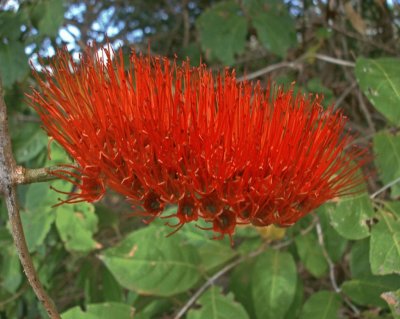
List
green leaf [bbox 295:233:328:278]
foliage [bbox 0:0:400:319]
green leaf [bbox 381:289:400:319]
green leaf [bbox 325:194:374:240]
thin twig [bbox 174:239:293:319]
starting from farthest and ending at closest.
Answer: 1. green leaf [bbox 295:233:328:278]
2. thin twig [bbox 174:239:293:319]
3. foliage [bbox 0:0:400:319]
4. green leaf [bbox 325:194:374:240]
5. green leaf [bbox 381:289:400:319]

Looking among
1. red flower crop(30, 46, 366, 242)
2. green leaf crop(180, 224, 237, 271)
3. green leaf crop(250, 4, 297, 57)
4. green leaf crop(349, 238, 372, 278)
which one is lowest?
green leaf crop(349, 238, 372, 278)

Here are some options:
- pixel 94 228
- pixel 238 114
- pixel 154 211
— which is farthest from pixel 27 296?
pixel 238 114

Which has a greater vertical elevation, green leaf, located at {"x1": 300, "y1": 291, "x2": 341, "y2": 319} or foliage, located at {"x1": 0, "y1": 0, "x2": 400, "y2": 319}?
foliage, located at {"x1": 0, "y1": 0, "x2": 400, "y2": 319}

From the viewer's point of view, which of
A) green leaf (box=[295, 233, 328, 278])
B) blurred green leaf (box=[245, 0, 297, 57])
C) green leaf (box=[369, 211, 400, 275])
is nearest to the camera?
green leaf (box=[369, 211, 400, 275])

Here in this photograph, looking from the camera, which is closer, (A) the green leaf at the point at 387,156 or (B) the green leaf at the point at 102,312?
(B) the green leaf at the point at 102,312

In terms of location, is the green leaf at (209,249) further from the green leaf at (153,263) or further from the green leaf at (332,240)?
the green leaf at (332,240)

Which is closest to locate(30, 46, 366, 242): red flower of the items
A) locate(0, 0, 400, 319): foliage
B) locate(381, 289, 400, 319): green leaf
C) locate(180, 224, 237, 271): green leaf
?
locate(381, 289, 400, 319): green leaf

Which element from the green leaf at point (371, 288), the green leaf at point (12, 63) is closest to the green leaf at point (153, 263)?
the green leaf at point (371, 288)

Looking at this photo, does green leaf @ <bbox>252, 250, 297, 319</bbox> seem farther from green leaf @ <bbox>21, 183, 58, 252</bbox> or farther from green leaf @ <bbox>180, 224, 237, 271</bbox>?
green leaf @ <bbox>21, 183, 58, 252</bbox>
